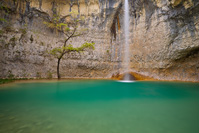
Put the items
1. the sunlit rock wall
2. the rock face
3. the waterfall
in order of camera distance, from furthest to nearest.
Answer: the waterfall, the sunlit rock wall, the rock face

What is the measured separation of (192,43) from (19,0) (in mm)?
20851

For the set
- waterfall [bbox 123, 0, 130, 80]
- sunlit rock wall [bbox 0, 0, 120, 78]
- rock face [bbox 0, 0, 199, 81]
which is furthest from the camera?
waterfall [bbox 123, 0, 130, 80]

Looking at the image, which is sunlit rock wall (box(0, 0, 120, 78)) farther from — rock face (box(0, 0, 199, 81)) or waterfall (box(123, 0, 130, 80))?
waterfall (box(123, 0, 130, 80))

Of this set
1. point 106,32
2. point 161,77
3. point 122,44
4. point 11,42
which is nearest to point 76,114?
point 161,77

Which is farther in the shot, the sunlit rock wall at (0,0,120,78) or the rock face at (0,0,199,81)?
the sunlit rock wall at (0,0,120,78)

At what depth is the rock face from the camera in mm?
11945

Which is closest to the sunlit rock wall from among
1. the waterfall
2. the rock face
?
the rock face

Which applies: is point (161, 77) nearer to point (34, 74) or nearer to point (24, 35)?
point (34, 74)

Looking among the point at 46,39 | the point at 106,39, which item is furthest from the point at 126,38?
the point at 46,39

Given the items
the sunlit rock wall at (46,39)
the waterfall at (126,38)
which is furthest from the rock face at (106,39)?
the waterfall at (126,38)

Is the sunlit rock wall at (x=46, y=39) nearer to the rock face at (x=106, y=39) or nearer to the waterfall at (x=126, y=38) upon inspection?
the rock face at (x=106, y=39)

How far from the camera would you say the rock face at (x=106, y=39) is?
11945 mm

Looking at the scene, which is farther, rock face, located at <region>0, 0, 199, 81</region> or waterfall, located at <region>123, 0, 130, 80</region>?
waterfall, located at <region>123, 0, 130, 80</region>

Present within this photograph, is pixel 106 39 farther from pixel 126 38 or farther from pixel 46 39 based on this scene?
pixel 46 39
